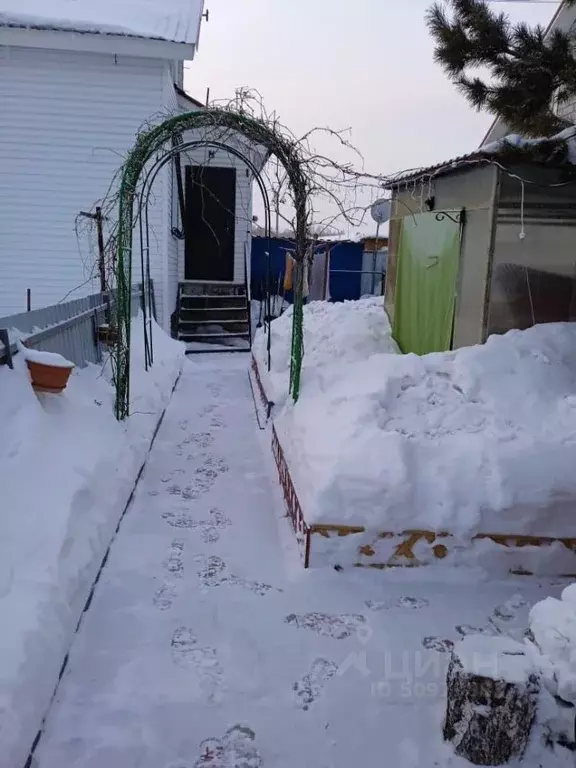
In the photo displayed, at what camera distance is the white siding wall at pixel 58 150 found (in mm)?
10172

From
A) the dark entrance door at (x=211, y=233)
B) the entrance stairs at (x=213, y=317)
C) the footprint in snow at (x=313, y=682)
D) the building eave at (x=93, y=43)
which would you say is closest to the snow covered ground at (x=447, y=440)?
the footprint in snow at (x=313, y=682)

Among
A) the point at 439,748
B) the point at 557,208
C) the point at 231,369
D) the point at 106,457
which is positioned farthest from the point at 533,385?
the point at 231,369

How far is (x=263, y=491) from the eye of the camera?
4973 millimetres

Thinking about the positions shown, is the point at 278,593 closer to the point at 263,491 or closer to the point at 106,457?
the point at 263,491

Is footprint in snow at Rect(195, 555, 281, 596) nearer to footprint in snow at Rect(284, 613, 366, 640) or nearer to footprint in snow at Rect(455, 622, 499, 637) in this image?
footprint in snow at Rect(284, 613, 366, 640)

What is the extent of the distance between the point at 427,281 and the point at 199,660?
4964mm

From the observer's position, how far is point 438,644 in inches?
122

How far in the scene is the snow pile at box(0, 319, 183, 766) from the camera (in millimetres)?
2461

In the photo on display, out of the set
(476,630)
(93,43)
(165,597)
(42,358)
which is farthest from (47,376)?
(93,43)

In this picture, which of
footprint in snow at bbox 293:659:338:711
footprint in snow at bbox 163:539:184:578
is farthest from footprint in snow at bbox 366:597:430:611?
footprint in snow at bbox 163:539:184:578

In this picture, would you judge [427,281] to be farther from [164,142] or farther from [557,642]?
[557,642]

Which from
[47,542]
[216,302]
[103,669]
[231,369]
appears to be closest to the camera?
[103,669]

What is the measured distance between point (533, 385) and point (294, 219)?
2465 millimetres

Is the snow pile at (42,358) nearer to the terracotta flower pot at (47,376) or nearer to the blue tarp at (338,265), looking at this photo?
the terracotta flower pot at (47,376)
